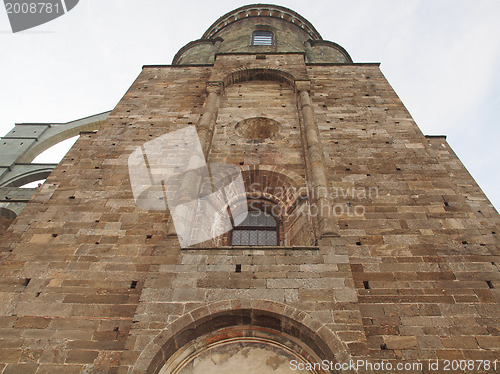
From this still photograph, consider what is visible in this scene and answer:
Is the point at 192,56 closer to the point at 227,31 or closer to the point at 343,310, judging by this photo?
the point at 227,31

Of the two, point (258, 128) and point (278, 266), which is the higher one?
point (258, 128)

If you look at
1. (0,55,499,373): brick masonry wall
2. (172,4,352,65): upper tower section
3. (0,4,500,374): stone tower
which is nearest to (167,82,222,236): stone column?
(0,4,500,374): stone tower

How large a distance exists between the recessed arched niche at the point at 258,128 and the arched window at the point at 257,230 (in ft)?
9.29

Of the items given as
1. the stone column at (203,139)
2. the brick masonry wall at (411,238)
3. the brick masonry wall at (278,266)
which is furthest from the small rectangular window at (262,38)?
the brick masonry wall at (278,266)

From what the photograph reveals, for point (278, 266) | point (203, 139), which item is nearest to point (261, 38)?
point (203, 139)

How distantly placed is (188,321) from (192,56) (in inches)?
605

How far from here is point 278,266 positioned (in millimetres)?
6035

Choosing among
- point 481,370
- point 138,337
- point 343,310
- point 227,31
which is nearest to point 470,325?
point 481,370

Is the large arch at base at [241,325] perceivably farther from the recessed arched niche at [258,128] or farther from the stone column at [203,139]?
the recessed arched niche at [258,128]

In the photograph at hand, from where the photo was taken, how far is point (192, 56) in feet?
59.5

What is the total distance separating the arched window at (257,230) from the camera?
333 inches

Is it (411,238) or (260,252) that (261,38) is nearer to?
(411,238)

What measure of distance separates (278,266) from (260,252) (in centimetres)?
42

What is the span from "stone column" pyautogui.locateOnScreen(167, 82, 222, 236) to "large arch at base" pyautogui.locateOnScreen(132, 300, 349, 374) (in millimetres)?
1786
